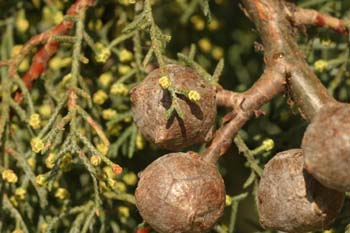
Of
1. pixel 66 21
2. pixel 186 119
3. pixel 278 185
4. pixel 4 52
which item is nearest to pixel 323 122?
pixel 278 185

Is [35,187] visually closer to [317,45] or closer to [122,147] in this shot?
[122,147]

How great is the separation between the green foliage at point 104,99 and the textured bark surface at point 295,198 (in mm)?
342

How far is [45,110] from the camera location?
2.82 m

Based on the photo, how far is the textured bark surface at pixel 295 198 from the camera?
2.01 m

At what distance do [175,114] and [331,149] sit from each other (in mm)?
450

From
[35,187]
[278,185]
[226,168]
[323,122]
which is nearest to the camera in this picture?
[323,122]

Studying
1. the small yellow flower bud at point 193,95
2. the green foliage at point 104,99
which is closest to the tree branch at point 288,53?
the green foliage at point 104,99

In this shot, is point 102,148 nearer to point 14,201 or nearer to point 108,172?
point 108,172

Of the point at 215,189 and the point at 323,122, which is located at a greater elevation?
the point at 323,122

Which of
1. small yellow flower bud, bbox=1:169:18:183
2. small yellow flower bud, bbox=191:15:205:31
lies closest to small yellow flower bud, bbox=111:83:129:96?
small yellow flower bud, bbox=1:169:18:183

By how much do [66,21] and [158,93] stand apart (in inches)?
23.7

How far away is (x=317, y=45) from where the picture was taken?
3080mm

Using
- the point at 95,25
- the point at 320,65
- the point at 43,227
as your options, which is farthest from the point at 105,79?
the point at 320,65

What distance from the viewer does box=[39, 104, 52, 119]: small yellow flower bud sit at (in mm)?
2820
